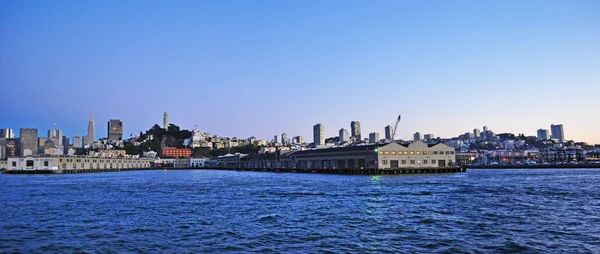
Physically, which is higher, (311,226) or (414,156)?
(414,156)

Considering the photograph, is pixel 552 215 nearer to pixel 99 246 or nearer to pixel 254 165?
pixel 99 246

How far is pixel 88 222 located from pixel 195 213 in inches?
→ 255

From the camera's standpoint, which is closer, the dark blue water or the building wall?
the dark blue water

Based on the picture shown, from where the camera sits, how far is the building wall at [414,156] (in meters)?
98.5

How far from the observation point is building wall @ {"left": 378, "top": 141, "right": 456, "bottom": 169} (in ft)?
323

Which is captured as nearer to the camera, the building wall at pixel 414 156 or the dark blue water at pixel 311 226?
the dark blue water at pixel 311 226

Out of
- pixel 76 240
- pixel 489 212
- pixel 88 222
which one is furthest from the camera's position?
pixel 489 212

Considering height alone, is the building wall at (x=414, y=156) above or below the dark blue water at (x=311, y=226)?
above

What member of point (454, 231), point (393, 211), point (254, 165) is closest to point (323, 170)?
point (254, 165)

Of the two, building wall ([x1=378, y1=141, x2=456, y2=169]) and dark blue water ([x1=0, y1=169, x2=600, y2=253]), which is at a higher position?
building wall ([x1=378, y1=141, x2=456, y2=169])

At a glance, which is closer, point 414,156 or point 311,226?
point 311,226

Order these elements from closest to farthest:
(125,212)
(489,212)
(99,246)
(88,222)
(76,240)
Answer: (99,246)
(76,240)
(88,222)
(489,212)
(125,212)

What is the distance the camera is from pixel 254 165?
628 ft

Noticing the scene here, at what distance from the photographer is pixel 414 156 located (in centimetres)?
10112
